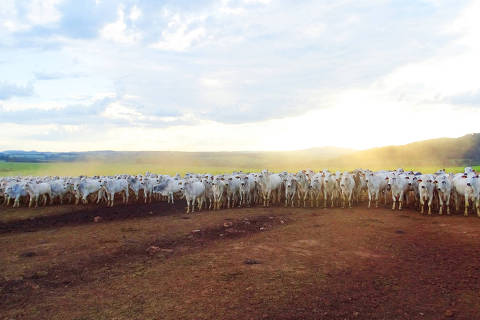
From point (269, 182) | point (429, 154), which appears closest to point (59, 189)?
point (269, 182)

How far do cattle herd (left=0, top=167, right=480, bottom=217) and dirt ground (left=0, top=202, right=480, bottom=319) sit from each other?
3.51m

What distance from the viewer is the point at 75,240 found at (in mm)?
13969

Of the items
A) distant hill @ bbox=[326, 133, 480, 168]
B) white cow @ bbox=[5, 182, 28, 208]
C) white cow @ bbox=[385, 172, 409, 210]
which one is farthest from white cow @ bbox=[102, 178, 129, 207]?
distant hill @ bbox=[326, 133, 480, 168]

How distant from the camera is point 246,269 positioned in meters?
9.93

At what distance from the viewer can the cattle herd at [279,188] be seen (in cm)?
2105

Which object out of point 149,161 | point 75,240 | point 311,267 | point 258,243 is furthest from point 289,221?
point 149,161

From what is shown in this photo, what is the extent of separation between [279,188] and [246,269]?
15789mm

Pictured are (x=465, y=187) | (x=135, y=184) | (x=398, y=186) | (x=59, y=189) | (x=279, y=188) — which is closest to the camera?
(x=465, y=187)

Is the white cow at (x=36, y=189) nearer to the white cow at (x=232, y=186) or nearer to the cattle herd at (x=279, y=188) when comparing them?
the cattle herd at (x=279, y=188)

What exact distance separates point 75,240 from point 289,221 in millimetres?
9838

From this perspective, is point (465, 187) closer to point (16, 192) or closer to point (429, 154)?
point (16, 192)

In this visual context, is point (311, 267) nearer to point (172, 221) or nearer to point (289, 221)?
point (289, 221)

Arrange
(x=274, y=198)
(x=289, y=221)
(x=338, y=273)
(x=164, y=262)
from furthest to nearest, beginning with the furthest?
(x=274, y=198) < (x=289, y=221) < (x=164, y=262) < (x=338, y=273)

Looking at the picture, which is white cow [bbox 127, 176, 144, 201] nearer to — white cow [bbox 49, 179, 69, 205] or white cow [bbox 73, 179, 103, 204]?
white cow [bbox 73, 179, 103, 204]
